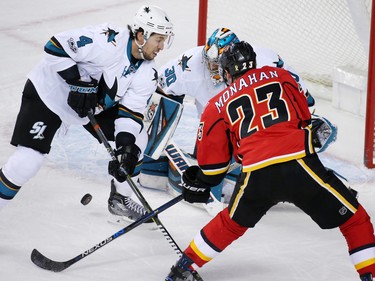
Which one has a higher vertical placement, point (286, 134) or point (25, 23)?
point (286, 134)

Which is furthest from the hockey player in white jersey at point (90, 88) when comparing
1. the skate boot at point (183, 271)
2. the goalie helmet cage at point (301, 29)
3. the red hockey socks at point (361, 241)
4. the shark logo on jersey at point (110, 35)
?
the goalie helmet cage at point (301, 29)

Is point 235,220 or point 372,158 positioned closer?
point 235,220

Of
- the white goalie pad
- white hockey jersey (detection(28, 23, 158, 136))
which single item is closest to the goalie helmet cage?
the white goalie pad

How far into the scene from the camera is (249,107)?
323 centimetres

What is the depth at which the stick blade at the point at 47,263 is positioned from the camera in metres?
3.58

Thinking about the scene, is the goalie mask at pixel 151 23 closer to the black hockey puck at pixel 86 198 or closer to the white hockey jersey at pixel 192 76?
the white hockey jersey at pixel 192 76

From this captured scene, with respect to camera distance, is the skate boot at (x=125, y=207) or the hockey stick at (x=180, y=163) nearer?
the skate boot at (x=125, y=207)

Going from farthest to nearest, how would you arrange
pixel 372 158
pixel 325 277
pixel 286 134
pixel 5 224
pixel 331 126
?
1. pixel 372 158
2. pixel 331 126
3. pixel 5 224
4. pixel 325 277
5. pixel 286 134

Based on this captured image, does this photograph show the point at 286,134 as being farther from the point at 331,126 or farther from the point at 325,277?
the point at 331,126

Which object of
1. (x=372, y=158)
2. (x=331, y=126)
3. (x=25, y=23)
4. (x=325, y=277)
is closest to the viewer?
(x=325, y=277)

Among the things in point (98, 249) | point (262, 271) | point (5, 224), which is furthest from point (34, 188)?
point (262, 271)

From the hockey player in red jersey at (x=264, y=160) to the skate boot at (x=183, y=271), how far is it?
0.02m

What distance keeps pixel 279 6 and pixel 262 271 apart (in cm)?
221

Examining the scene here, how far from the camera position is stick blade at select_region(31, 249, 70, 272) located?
358cm
